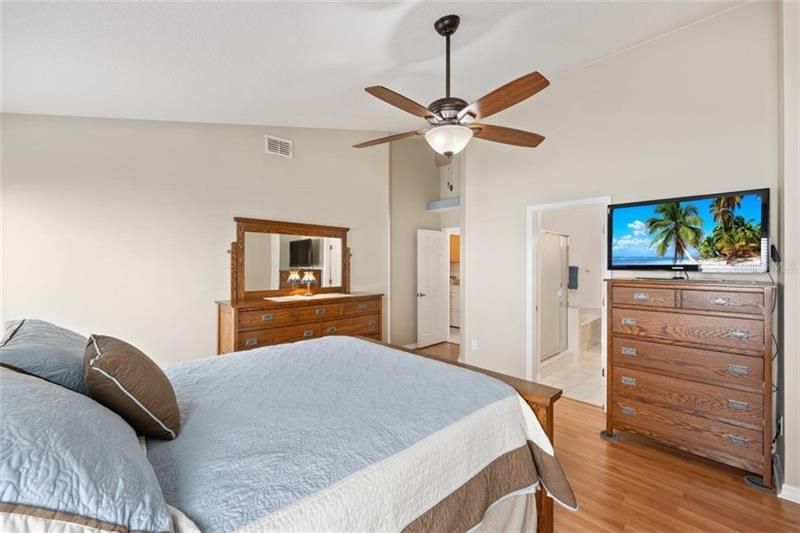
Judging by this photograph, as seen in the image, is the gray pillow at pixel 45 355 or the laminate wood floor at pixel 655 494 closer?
the gray pillow at pixel 45 355

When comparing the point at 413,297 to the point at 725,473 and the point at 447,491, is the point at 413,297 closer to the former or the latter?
the point at 725,473

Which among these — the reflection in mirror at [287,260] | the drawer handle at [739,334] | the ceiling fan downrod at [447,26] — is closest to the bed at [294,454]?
the drawer handle at [739,334]

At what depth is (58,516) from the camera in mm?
583

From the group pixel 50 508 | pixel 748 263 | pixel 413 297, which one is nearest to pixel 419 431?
pixel 50 508

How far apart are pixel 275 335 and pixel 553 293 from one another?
3641 mm

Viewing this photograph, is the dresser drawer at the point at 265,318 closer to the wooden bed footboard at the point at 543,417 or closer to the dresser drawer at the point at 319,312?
the dresser drawer at the point at 319,312

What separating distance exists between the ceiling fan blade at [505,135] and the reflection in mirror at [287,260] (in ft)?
8.42

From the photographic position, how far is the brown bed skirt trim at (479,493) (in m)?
1.10

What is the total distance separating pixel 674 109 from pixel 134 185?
15.2ft

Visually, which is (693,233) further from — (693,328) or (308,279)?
(308,279)

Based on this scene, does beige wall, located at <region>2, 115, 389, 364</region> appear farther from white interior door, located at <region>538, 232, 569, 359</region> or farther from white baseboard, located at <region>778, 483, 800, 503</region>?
white baseboard, located at <region>778, 483, 800, 503</region>

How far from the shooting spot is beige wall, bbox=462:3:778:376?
98.0 inches

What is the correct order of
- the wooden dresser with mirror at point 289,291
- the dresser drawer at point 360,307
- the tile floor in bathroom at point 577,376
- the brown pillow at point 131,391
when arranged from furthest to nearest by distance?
the dresser drawer at point 360,307
the tile floor in bathroom at point 577,376
the wooden dresser with mirror at point 289,291
the brown pillow at point 131,391

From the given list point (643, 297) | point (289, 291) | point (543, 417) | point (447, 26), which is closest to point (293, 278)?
point (289, 291)
